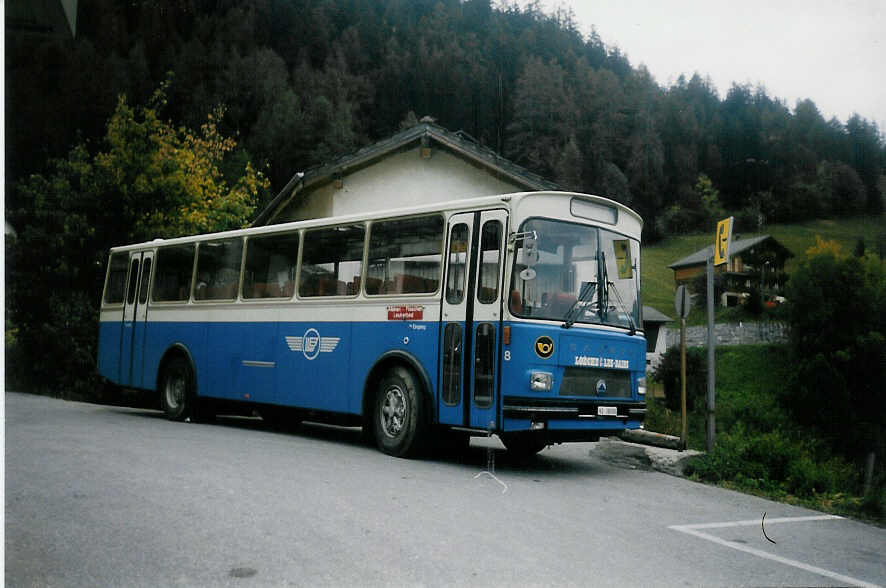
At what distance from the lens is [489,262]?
926 cm

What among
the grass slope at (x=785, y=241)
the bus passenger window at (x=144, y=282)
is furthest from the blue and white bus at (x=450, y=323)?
the grass slope at (x=785, y=241)

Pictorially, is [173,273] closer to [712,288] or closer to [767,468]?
[712,288]

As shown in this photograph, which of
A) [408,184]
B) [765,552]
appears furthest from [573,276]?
[408,184]

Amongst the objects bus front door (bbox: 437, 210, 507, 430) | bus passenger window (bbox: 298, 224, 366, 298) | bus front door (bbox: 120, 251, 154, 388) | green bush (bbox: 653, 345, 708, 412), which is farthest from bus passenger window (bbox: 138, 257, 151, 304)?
green bush (bbox: 653, 345, 708, 412)

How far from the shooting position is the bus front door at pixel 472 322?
898 centimetres

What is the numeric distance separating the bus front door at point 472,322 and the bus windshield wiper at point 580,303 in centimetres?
77

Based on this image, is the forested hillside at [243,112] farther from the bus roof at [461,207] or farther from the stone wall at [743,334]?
the stone wall at [743,334]

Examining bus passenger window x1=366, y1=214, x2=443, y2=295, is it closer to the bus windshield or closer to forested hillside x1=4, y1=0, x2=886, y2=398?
the bus windshield

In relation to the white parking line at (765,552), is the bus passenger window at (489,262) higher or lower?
higher

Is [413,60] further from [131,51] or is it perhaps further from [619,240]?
[619,240]

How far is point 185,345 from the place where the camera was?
13875 millimetres

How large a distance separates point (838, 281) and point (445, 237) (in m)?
53.0

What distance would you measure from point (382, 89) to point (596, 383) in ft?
80.4

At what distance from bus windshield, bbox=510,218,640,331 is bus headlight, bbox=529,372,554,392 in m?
0.62
